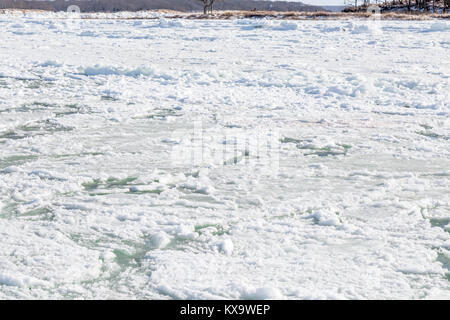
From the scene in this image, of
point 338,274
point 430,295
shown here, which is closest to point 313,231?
point 338,274

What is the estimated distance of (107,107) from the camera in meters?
8.00

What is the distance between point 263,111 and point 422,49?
770cm

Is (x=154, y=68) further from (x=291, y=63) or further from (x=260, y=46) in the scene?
(x=260, y=46)

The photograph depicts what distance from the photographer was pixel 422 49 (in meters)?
13.7

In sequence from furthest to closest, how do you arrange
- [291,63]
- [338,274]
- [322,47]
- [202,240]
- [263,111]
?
[322,47]
[291,63]
[263,111]
[202,240]
[338,274]

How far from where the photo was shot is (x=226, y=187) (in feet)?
15.1

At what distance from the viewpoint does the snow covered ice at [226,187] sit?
3043mm

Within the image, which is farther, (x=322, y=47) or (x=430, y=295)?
(x=322, y=47)

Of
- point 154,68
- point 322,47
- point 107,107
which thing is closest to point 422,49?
point 322,47

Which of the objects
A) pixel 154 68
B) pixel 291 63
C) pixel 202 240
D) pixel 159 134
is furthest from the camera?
pixel 291 63

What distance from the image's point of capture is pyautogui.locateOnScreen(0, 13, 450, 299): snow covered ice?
304 centimetres
